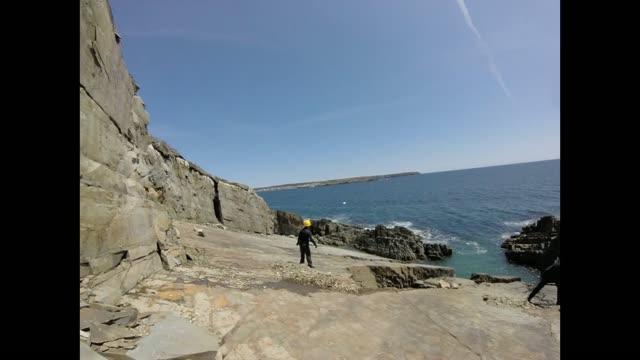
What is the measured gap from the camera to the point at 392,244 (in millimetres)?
33656

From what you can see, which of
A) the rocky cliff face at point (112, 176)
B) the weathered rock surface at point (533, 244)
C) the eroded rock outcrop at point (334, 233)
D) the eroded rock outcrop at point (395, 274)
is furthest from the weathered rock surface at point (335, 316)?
the eroded rock outcrop at point (334, 233)

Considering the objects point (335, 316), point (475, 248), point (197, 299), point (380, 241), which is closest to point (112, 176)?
point (197, 299)

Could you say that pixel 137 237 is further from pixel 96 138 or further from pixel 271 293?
pixel 271 293

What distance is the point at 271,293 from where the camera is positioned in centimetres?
901

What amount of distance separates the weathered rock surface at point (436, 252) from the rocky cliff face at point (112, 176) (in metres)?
27.3

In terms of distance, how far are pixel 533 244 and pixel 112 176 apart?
36.1 m

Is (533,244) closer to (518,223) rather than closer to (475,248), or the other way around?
(475,248)

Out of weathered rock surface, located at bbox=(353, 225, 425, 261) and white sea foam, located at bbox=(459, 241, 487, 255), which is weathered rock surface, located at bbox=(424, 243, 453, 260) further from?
white sea foam, located at bbox=(459, 241, 487, 255)

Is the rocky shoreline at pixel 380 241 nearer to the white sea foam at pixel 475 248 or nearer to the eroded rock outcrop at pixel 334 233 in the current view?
the eroded rock outcrop at pixel 334 233

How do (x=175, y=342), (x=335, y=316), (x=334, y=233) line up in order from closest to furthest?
(x=175, y=342)
(x=335, y=316)
(x=334, y=233)

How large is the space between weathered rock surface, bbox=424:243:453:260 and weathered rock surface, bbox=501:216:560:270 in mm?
5266

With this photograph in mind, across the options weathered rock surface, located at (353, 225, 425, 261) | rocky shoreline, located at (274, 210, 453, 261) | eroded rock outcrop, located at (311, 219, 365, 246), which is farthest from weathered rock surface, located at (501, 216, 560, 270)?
eroded rock outcrop, located at (311, 219, 365, 246)
